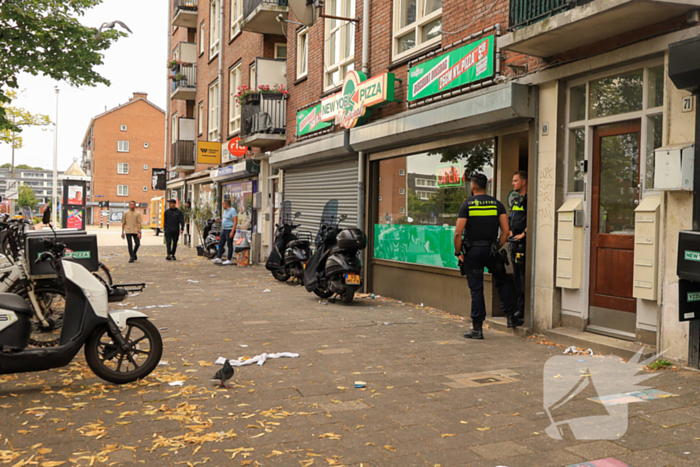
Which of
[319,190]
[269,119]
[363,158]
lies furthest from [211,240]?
[363,158]

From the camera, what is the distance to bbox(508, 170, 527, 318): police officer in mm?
8055

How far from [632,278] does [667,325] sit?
833mm

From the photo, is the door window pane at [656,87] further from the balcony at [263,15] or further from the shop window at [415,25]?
the balcony at [263,15]

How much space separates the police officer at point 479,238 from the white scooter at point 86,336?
12.4 feet

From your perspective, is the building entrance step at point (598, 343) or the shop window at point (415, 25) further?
the shop window at point (415, 25)

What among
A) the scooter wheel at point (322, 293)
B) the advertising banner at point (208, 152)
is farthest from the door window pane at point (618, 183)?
the advertising banner at point (208, 152)

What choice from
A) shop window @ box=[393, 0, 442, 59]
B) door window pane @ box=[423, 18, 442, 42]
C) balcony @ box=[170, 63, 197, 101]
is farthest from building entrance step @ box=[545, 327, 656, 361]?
balcony @ box=[170, 63, 197, 101]

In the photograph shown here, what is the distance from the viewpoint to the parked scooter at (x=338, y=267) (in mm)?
10250

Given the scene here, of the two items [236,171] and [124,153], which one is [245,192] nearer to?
[236,171]

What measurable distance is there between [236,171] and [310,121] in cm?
649

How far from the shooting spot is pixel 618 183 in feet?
22.6

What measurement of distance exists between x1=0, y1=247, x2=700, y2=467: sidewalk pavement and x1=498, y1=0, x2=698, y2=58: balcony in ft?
11.0

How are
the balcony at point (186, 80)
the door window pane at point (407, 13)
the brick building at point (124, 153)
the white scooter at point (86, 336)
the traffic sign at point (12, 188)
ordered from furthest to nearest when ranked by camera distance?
the brick building at point (124, 153) < the traffic sign at point (12, 188) < the balcony at point (186, 80) < the door window pane at point (407, 13) < the white scooter at point (86, 336)

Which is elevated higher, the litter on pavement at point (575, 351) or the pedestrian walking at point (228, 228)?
the pedestrian walking at point (228, 228)
